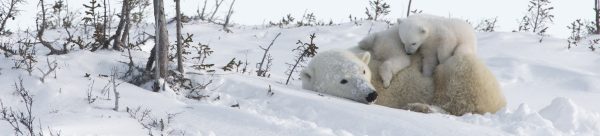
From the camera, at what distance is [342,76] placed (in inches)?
251

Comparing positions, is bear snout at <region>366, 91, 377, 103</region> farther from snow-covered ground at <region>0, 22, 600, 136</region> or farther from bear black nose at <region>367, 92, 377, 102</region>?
snow-covered ground at <region>0, 22, 600, 136</region>

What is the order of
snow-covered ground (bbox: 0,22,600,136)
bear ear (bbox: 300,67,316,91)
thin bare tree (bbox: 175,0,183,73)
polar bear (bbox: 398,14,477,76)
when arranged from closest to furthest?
snow-covered ground (bbox: 0,22,600,136), thin bare tree (bbox: 175,0,183,73), polar bear (bbox: 398,14,477,76), bear ear (bbox: 300,67,316,91)

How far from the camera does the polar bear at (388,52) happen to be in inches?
261

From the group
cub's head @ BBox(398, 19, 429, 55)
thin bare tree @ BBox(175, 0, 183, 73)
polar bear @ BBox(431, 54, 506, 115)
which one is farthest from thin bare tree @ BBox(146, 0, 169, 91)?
polar bear @ BBox(431, 54, 506, 115)

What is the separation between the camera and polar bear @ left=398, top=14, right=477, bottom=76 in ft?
21.3

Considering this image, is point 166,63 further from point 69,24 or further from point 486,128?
point 69,24

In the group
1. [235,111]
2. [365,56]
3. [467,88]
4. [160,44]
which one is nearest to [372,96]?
[365,56]

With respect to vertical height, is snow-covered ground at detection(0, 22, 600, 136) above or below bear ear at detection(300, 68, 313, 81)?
below

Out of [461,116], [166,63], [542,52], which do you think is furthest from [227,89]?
[542,52]

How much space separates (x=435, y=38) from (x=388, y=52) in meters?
0.48

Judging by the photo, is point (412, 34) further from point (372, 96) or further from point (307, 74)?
point (307, 74)

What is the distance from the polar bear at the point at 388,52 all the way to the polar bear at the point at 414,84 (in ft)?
0.20

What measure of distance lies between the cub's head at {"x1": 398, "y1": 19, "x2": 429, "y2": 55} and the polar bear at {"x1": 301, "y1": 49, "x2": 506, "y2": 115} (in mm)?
204

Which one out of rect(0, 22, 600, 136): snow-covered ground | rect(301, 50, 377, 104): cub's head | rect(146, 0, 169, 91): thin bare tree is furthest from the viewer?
rect(301, 50, 377, 104): cub's head
